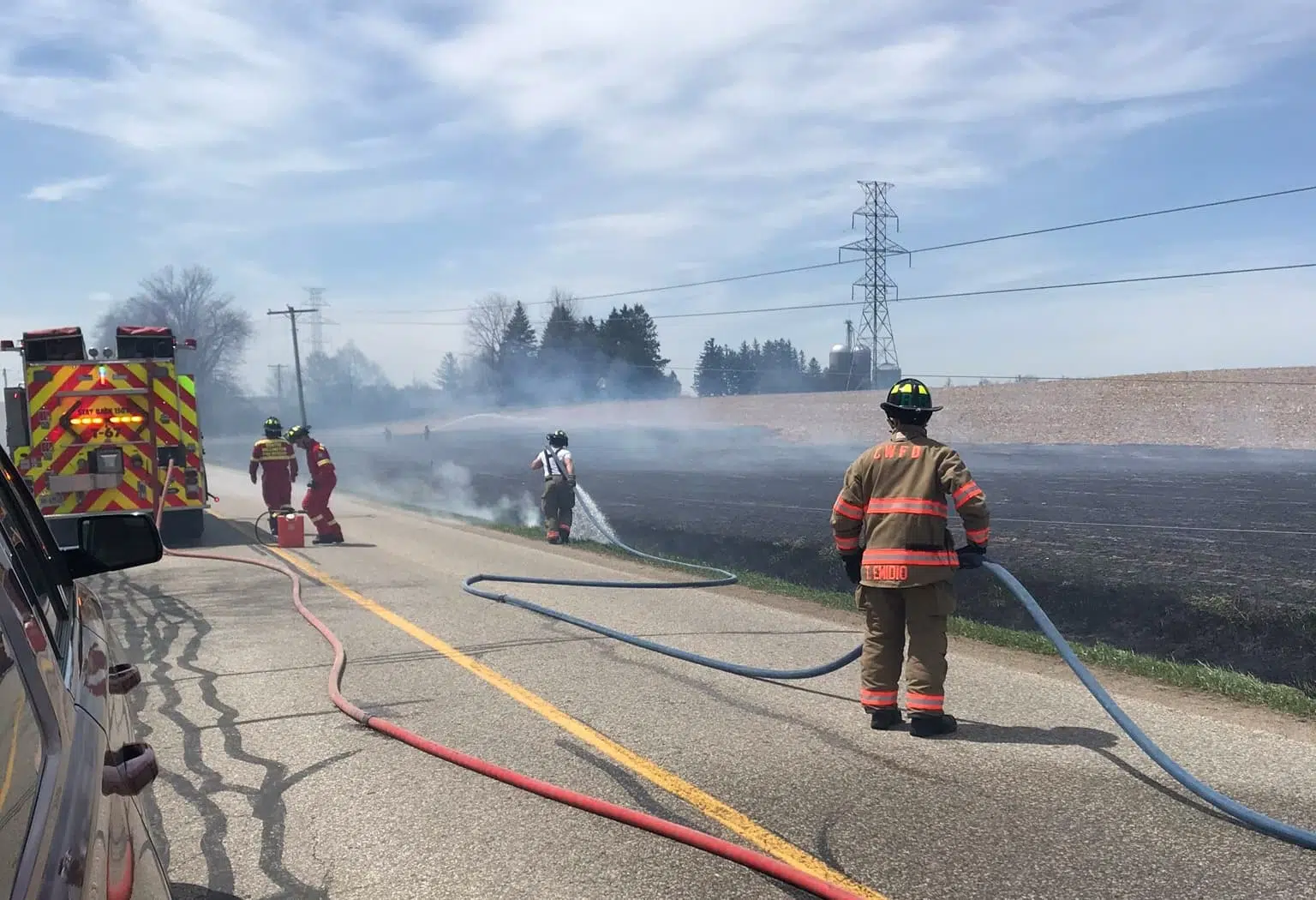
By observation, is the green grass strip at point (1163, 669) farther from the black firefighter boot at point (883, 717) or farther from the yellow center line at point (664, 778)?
the yellow center line at point (664, 778)

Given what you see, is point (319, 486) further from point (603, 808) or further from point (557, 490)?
point (603, 808)

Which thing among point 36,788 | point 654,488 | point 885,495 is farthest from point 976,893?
point 654,488

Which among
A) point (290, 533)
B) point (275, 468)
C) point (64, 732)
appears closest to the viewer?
point (64, 732)

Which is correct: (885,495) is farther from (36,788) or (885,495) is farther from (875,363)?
(875,363)

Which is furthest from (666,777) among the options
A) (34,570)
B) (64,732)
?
(64,732)

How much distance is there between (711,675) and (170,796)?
3390mm

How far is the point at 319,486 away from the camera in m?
15.8

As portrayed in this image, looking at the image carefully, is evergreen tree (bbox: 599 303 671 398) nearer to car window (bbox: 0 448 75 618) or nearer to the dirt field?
the dirt field

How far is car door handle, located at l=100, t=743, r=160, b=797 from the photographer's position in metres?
2.12

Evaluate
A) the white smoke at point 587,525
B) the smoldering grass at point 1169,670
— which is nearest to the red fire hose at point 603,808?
the smoldering grass at point 1169,670

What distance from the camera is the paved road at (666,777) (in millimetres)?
3967

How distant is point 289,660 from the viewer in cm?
774

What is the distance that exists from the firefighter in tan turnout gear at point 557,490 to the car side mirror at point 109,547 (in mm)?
13918

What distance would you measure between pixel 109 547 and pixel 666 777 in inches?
111
